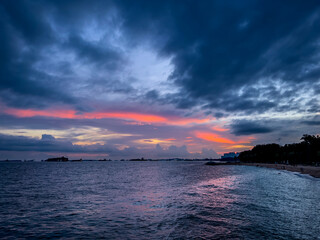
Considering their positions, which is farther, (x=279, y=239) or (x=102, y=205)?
(x=102, y=205)

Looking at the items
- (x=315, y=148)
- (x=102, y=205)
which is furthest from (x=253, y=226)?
(x=315, y=148)

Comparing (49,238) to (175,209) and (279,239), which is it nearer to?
(175,209)

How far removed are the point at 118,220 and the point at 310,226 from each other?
1673 centimetres

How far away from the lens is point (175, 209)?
2486 centimetres

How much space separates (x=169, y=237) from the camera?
15.7 m

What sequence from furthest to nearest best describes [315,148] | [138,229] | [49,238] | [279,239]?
[315,148] → [138,229] → [49,238] → [279,239]

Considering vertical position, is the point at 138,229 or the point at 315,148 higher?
the point at 315,148

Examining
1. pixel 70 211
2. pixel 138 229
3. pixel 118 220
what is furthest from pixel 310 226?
pixel 70 211

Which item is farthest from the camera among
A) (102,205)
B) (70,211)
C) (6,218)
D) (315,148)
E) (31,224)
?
(315,148)

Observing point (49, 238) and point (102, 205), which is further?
point (102, 205)

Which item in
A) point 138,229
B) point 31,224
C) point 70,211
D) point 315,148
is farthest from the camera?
point 315,148

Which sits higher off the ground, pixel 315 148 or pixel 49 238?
pixel 315 148

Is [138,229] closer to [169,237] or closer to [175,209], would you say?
[169,237]

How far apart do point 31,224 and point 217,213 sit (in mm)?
18234
